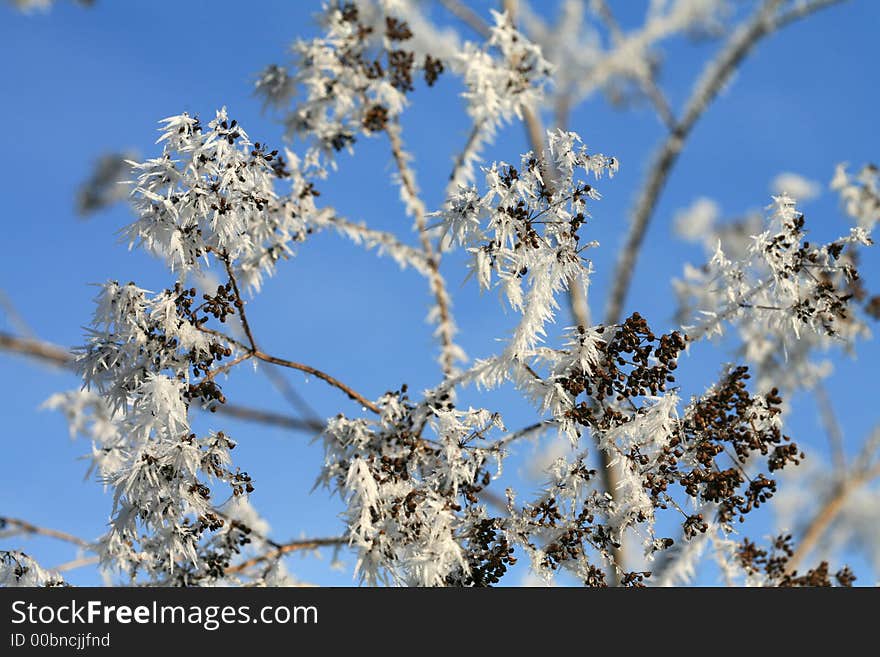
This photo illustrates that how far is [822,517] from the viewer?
24.2ft

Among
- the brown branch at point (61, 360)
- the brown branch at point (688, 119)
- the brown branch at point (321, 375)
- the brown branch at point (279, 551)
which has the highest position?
the brown branch at point (688, 119)

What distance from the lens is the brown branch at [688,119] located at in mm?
7430

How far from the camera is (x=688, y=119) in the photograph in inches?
301

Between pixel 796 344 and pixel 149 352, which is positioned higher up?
pixel 796 344

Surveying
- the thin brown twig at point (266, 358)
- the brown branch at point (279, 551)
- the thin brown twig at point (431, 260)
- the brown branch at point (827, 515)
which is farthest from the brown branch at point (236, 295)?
the brown branch at point (827, 515)

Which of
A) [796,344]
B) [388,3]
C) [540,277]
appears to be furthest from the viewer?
[796,344]

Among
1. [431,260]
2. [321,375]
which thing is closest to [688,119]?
[431,260]

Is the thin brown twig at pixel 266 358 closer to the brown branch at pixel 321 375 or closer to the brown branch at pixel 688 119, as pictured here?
the brown branch at pixel 321 375

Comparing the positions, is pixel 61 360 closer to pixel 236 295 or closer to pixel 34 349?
pixel 34 349

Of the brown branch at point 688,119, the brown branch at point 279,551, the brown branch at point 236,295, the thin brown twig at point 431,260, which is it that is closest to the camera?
the brown branch at point 236,295

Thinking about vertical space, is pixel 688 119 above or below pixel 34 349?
above

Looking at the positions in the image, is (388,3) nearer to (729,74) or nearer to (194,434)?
(729,74)

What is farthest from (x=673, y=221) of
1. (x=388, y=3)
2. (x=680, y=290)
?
(x=388, y=3)
